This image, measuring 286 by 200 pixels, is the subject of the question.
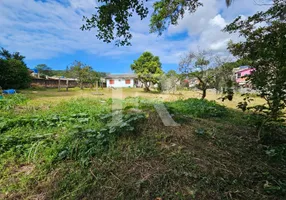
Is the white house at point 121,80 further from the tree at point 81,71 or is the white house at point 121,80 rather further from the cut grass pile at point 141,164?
the cut grass pile at point 141,164

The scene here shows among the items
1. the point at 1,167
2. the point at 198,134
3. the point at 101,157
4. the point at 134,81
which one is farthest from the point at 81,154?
the point at 134,81

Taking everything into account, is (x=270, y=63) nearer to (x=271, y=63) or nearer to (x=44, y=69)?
(x=271, y=63)

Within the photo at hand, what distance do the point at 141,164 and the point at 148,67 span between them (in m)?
17.1

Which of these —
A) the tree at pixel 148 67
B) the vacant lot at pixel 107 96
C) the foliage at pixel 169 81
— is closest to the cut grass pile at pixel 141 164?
the vacant lot at pixel 107 96

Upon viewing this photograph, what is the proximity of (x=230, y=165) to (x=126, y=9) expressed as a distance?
2.64 m

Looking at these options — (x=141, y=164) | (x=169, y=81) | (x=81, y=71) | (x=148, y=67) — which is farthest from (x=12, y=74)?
(x=141, y=164)

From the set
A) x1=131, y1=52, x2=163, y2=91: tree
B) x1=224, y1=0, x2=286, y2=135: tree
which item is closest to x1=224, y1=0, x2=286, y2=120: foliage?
x1=224, y1=0, x2=286, y2=135: tree

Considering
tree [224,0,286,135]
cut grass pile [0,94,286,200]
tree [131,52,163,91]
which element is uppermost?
tree [131,52,163,91]

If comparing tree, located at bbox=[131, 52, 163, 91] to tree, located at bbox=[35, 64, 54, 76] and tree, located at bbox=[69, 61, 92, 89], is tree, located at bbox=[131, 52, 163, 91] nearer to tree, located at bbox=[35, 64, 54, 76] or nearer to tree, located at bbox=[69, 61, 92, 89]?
tree, located at bbox=[69, 61, 92, 89]

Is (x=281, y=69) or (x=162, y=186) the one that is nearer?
(x=162, y=186)

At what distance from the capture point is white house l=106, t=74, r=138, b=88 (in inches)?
1121

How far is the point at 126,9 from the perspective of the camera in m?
2.53

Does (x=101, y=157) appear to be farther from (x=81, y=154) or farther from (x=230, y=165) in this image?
(x=230, y=165)

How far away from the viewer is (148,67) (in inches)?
717
